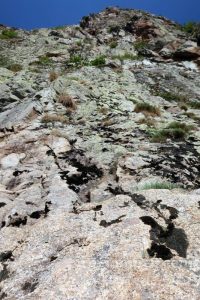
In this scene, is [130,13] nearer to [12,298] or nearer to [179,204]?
[179,204]

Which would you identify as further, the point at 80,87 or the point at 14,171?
the point at 80,87

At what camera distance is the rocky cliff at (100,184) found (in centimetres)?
824

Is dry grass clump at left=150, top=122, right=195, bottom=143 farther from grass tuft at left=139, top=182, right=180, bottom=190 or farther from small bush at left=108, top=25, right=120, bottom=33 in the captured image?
small bush at left=108, top=25, right=120, bottom=33

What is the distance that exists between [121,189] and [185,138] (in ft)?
21.1

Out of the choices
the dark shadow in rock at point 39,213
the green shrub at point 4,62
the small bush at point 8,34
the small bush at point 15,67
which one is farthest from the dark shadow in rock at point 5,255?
the small bush at point 8,34

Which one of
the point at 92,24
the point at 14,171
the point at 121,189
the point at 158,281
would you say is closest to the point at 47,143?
the point at 14,171

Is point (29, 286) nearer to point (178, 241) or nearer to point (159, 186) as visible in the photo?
point (178, 241)

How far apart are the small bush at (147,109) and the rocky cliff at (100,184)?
13cm

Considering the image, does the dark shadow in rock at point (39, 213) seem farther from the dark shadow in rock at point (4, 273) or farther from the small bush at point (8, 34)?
the small bush at point (8, 34)

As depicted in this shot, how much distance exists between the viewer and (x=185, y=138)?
17969 mm

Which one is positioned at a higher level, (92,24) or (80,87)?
(92,24)

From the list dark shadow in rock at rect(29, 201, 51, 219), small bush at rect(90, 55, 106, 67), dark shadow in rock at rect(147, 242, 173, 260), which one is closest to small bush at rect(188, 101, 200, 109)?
small bush at rect(90, 55, 106, 67)

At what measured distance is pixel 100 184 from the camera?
43.7 ft

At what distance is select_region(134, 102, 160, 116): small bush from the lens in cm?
2214
